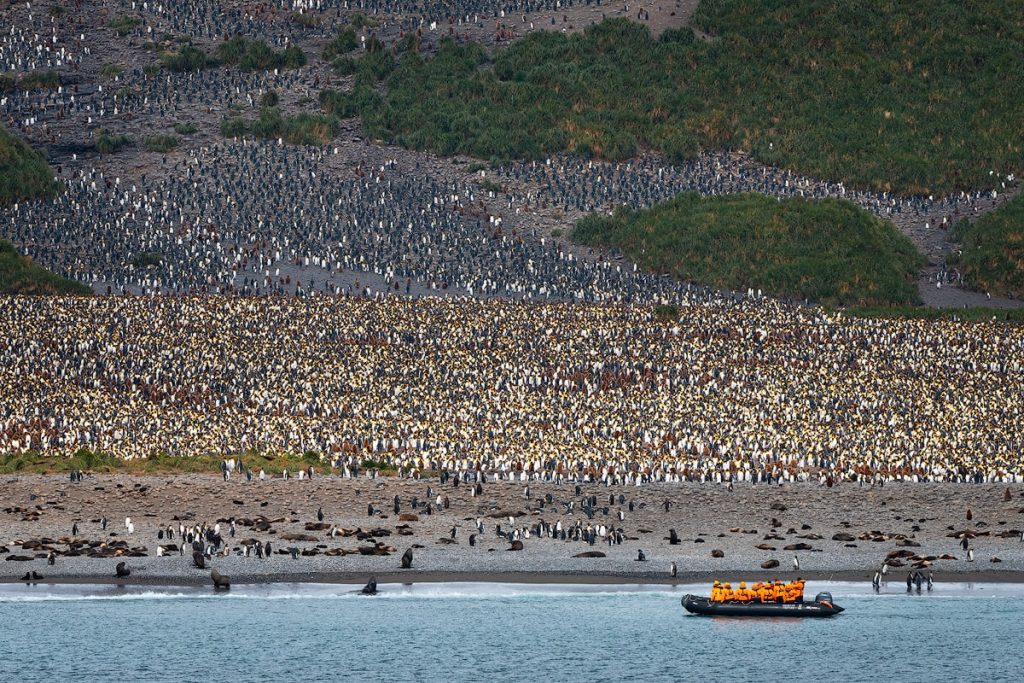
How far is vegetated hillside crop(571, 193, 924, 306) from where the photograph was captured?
9900 cm

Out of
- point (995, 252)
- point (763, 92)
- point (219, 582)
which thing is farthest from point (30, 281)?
point (763, 92)

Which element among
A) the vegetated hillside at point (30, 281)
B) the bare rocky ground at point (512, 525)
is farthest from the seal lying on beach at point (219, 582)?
the vegetated hillside at point (30, 281)

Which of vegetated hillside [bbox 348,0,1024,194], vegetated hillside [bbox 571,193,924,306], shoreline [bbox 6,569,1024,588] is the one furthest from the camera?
vegetated hillside [bbox 348,0,1024,194]

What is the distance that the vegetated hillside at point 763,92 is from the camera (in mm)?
122312

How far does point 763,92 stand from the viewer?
132 m

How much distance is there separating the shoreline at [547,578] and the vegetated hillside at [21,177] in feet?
206

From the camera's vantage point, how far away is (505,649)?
46344mm

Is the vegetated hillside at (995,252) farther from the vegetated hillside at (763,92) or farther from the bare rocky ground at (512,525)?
the bare rocky ground at (512,525)

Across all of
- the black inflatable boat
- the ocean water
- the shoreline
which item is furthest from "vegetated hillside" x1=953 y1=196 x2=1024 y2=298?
the black inflatable boat

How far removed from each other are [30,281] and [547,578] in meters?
49.4

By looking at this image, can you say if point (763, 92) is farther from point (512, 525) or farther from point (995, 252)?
point (512, 525)

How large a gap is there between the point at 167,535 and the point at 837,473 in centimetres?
2237

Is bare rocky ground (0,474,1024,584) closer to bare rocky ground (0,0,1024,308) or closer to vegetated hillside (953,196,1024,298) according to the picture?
vegetated hillside (953,196,1024,298)

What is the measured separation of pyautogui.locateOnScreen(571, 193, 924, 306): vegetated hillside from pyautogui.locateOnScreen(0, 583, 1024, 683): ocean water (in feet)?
164
